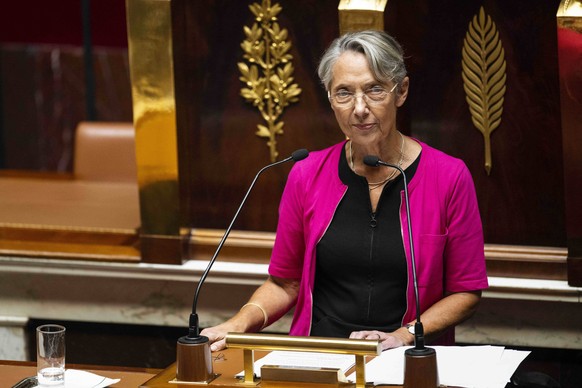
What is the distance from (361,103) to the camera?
9.82 ft

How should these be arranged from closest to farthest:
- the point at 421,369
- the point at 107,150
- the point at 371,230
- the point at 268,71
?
the point at 421,369 → the point at 371,230 → the point at 268,71 → the point at 107,150

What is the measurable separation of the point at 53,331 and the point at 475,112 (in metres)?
1.59

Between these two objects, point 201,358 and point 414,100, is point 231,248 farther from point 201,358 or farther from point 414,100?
point 201,358

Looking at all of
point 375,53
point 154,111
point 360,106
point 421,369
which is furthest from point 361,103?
point 154,111

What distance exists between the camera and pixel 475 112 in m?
3.68

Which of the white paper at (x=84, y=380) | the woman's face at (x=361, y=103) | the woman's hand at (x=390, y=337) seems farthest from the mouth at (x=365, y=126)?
the white paper at (x=84, y=380)

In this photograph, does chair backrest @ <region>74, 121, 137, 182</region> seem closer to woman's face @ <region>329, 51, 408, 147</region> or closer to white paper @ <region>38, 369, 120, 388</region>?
woman's face @ <region>329, 51, 408, 147</region>

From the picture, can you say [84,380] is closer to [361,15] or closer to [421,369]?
[421,369]

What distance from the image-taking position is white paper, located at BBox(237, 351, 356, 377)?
8.43 feet

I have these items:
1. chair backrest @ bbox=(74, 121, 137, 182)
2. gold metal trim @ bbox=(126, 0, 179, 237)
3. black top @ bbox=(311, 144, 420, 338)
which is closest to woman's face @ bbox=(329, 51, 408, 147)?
black top @ bbox=(311, 144, 420, 338)

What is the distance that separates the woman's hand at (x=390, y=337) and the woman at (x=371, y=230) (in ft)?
0.45

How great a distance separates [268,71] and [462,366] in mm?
1562

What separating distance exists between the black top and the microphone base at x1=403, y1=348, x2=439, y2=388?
2.04 feet

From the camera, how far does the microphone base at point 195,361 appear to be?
2592mm
